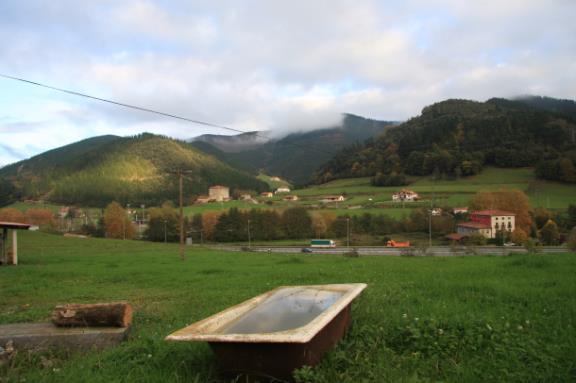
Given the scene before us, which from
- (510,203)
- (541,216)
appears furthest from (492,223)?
(541,216)

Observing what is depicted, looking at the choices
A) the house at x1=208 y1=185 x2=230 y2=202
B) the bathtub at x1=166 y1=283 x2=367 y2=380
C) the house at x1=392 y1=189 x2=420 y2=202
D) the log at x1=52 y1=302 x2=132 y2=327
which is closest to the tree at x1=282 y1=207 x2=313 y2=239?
the house at x1=392 y1=189 x2=420 y2=202

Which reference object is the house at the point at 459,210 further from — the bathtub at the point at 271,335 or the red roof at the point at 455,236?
the bathtub at the point at 271,335

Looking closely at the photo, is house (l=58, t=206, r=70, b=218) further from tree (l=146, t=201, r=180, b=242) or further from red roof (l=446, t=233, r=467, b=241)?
red roof (l=446, t=233, r=467, b=241)

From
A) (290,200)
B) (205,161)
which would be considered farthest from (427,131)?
(205,161)

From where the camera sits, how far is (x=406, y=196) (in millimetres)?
78875

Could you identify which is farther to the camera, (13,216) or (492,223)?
(13,216)

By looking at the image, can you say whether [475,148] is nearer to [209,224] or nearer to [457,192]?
[457,192]

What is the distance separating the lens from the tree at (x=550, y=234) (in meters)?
56.2

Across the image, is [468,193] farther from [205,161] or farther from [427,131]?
[205,161]

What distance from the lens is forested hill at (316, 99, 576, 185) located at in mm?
68250

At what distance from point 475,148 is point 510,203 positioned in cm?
1617

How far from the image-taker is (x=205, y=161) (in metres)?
153

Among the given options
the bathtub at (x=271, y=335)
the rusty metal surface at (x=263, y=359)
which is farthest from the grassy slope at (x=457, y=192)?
the rusty metal surface at (x=263, y=359)

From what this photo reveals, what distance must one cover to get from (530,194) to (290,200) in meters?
46.0
